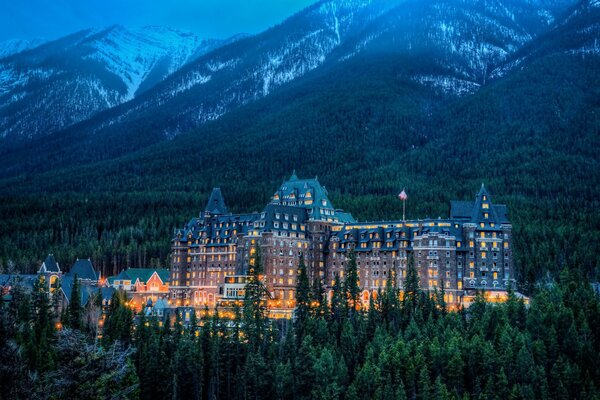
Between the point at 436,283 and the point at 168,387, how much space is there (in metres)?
→ 55.4

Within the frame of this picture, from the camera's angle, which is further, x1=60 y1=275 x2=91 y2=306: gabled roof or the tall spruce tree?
x1=60 y1=275 x2=91 y2=306: gabled roof

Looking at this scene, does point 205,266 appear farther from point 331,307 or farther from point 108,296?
point 331,307

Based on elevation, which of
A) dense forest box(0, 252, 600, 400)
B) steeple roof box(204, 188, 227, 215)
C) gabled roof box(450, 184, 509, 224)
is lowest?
dense forest box(0, 252, 600, 400)

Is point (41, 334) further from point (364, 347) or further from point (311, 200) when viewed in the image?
point (311, 200)

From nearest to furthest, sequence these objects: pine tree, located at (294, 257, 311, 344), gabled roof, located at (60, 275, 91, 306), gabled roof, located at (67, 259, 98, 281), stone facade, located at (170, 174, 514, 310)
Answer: pine tree, located at (294, 257, 311, 344) < stone facade, located at (170, 174, 514, 310) < gabled roof, located at (60, 275, 91, 306) < gabled roof, located at (67, 259, 98, 281)

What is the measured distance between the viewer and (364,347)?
120 meters

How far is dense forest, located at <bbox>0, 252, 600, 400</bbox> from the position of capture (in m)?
105

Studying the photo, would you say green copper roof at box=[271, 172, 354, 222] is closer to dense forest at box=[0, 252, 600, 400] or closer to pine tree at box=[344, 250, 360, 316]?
pine tree at box=[344, 250, 360, 316]

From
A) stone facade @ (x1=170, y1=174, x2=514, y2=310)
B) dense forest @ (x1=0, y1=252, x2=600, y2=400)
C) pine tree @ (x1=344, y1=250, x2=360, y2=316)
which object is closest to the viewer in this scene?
dense forest @ (x1=0, y1=252, x2=600, y2=400)

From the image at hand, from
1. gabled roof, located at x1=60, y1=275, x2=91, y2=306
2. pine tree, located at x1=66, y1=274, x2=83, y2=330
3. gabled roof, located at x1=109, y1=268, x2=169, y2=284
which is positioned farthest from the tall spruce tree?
gabled roof, located at x1=109, y1=268, x2=169, y2=284

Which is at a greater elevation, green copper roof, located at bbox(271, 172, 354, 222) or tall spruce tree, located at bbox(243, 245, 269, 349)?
green copper roof, located at bbox(271, 172, 354, 222)

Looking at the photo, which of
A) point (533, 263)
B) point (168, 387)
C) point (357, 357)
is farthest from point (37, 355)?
point (533, 263)

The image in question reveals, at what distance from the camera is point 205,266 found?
171 metres

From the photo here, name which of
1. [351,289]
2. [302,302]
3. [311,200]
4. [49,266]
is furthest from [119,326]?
[49,266]
